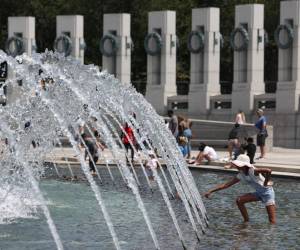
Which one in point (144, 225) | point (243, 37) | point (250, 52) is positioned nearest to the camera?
point (144, 225)

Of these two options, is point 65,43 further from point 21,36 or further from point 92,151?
point 92,151

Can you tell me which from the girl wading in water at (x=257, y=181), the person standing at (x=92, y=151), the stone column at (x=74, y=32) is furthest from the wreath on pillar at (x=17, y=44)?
the girl wading in water at (x=257, y=181)

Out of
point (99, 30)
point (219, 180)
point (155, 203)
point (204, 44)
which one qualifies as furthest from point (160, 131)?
point (99, 30)

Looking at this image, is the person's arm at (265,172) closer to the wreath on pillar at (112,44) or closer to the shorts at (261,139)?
the shorts at (261,139)

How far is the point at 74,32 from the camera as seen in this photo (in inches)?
1891

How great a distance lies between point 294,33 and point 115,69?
8997 millimetres

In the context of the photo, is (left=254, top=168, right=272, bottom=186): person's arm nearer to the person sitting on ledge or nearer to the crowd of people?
the crowd of people

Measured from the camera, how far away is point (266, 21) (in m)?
65.7

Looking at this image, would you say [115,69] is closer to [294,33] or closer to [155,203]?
[294,33]

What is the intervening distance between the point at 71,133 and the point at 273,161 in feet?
41.8

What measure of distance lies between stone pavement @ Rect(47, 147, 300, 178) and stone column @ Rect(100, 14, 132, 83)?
7431mm

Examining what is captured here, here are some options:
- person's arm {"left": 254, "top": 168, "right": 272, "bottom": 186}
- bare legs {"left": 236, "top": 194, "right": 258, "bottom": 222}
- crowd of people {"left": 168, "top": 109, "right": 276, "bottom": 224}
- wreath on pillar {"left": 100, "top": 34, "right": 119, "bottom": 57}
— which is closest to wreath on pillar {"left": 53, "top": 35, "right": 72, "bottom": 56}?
wreath on pillar {"left": 100, "top": 34, "right": 119, "bottom": 57}

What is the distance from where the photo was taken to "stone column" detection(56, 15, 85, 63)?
47.9m

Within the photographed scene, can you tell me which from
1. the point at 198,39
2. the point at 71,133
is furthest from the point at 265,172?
the point at 198,39
